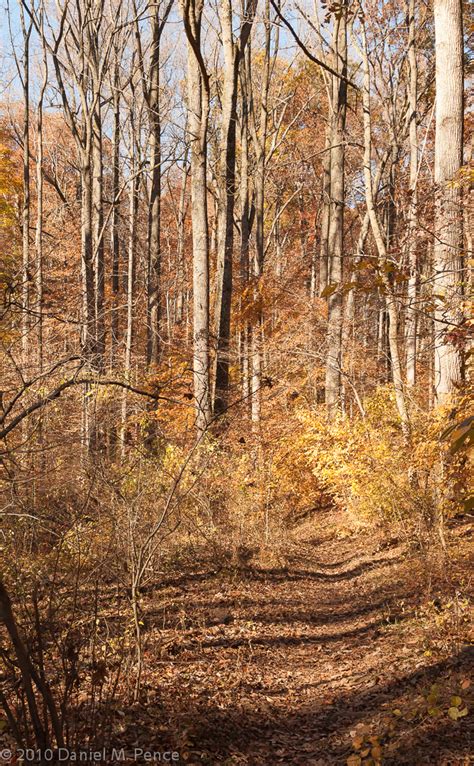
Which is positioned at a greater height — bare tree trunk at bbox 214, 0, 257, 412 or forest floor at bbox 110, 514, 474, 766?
bare tree trunk at bbox 214, 0, 257, 412

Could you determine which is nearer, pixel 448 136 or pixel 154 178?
pixel 448 136

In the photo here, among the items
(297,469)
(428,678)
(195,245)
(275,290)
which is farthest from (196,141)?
(428,678)

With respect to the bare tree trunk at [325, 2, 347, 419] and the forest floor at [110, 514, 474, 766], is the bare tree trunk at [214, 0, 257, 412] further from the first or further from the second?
the forest floor at [110, 514, 474, 766]

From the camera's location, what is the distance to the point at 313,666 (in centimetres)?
571

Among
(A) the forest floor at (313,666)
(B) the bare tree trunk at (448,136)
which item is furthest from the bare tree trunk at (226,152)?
(B) the bare tree trunk at (448,136)

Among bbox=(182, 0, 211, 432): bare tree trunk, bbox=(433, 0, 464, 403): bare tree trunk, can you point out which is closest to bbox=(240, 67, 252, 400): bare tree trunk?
bbox=(182, 0, 211, 432): bare tree trunk

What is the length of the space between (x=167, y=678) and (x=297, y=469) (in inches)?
289

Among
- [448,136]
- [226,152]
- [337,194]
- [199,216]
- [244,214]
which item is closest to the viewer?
[448,136]

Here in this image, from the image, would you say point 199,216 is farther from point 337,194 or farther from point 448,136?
point 448,136

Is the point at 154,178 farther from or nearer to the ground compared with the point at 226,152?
farther from the ground

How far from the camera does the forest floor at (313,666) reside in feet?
13.3

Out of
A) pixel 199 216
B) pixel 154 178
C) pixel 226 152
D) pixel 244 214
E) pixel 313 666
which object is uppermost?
pixel 154 178

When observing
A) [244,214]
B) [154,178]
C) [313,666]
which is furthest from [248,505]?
[154,178]

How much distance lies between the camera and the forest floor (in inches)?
159
